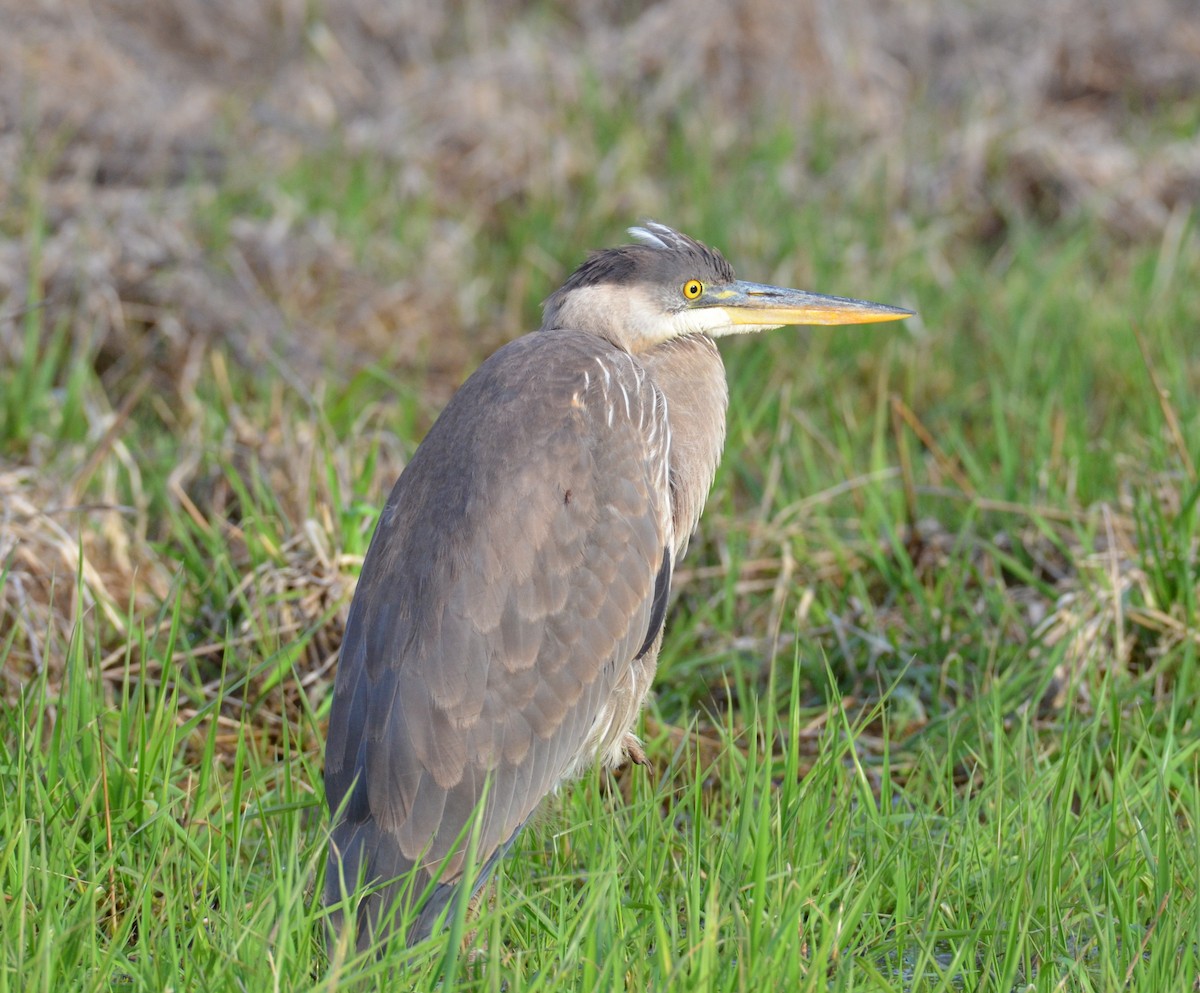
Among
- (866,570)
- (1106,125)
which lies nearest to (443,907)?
(866,570)

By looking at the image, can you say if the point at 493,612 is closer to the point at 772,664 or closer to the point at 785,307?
the point at 772,664

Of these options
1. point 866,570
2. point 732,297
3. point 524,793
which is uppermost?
point 732,297

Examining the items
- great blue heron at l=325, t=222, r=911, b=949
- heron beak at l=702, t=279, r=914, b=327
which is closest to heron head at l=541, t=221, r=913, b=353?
heron beak at l=702, t=279, r=914, b=327

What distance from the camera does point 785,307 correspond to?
3.98 m

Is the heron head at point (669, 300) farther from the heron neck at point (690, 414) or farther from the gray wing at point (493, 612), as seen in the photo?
the gray wing at point (493, 612)

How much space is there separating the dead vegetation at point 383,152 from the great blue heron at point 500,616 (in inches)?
34.7

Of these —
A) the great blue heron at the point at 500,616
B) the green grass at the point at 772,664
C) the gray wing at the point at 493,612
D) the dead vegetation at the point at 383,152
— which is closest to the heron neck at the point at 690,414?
the great blue heron at the point at 500,616

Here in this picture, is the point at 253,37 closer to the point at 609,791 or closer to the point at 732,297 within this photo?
the point at 732,297

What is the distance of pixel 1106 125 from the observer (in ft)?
27.0

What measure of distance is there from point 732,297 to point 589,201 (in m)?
3.37

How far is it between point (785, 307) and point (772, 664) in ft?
3.84

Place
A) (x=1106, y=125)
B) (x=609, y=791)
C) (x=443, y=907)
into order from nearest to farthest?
1. (x=443, y=907)
2. (x=609, y=791)
3. (x=1106, y=125)

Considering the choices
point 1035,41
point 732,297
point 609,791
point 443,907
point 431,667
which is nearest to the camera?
point 443,907

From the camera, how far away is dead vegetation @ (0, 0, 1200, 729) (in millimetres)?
4285
